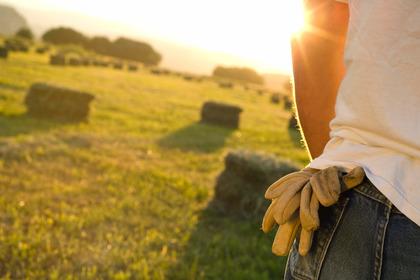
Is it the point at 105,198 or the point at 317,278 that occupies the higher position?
the point at 317,278

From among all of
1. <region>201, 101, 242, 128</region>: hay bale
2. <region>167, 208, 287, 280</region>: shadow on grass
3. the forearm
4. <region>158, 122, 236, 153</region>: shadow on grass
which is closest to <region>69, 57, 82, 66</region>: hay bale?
<region>201, 101, 242, 128</region>: hay bale

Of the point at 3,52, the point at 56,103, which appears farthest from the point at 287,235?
the point at 3,52

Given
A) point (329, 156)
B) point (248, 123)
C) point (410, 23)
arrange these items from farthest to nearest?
point (248, 123)
point (329, 156)
point (410, 23)

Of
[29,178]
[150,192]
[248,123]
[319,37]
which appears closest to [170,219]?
[150,192]

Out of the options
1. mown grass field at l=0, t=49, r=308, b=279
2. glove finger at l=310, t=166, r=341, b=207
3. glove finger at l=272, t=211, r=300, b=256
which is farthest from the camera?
mown grass field at l=0, t=49, r=308, b=279

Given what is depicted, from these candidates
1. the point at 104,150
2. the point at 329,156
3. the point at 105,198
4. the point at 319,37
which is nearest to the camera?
the point at 329,156

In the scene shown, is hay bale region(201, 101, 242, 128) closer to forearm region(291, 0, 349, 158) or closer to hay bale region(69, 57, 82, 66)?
forearm region(291, 0, 349, 158)

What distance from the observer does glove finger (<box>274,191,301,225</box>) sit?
1.23 m

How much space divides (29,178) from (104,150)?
2.46 meters

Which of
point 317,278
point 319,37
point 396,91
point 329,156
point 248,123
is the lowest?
point 248,123

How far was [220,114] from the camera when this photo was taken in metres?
15.5

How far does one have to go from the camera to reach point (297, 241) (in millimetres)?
1292

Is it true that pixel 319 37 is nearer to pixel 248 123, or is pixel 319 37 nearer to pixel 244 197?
pixel 244 197

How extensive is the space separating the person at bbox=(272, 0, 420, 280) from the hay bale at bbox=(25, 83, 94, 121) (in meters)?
11.1
